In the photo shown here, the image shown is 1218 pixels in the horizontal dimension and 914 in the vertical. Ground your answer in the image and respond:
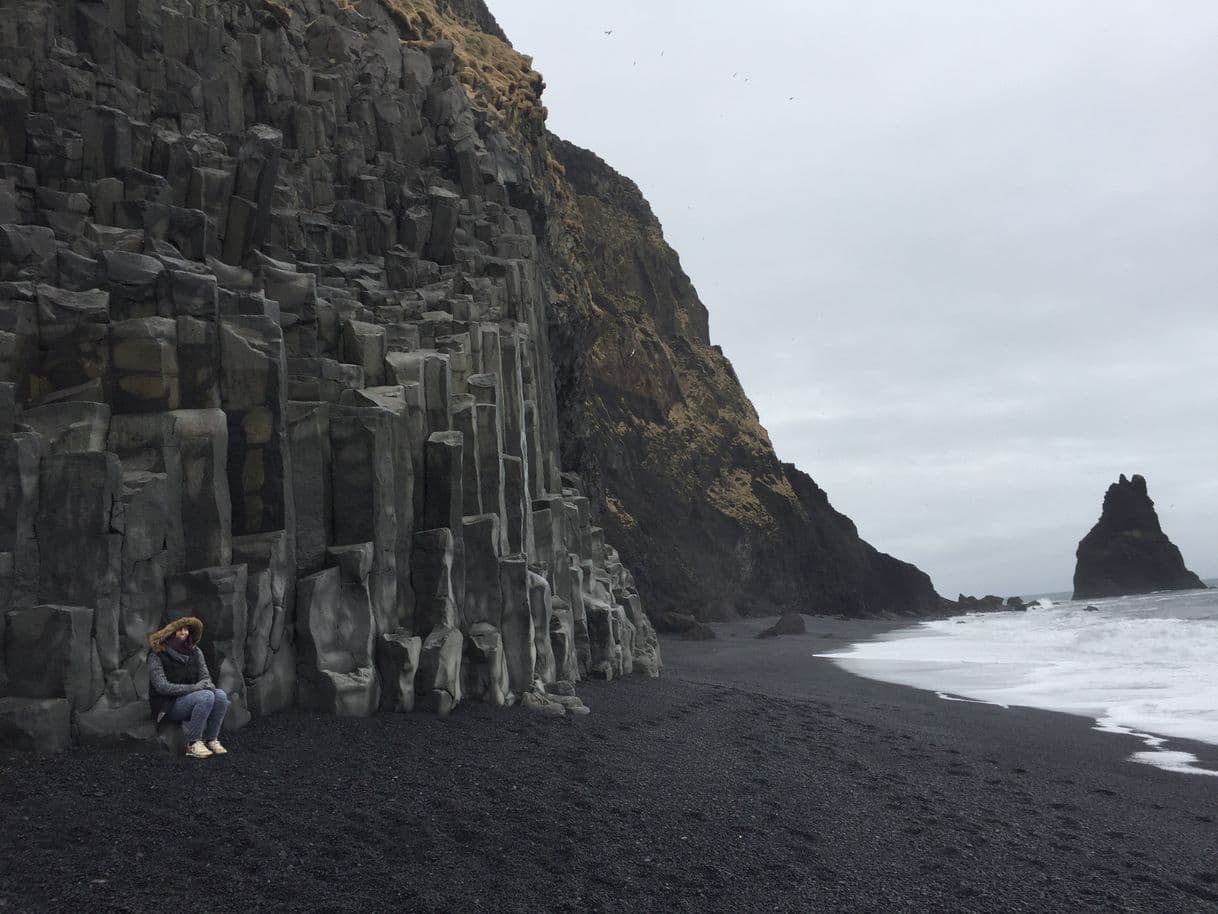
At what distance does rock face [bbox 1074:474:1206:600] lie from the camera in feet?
346

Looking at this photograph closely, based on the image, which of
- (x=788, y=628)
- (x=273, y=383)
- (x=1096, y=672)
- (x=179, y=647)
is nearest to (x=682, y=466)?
(x=788, y=628)

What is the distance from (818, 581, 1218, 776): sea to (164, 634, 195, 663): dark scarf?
43.2 ft

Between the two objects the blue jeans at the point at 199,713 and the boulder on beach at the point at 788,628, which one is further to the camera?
the boulder on beach at the point at 788,628

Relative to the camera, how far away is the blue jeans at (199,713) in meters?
9.33

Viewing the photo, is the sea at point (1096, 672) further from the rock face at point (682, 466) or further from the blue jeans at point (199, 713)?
the rock face at point (682, 466)

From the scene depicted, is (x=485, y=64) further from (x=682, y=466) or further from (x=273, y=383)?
(x=682, y=466)

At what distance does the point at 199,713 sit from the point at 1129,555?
379 ft

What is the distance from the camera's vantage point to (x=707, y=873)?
7871 millimetres

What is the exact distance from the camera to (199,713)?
9.38 m

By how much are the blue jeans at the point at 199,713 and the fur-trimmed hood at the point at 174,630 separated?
0.59 m

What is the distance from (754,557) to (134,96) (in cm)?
5305

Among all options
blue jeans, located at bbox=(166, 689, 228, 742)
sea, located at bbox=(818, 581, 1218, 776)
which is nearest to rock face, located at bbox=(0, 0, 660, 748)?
blue jeans, located at bbox=(166, 689, 228, 742)

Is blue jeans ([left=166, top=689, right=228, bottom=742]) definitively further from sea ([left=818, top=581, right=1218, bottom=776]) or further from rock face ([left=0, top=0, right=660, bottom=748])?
sea ([left=818, top=581, right=1218, bottom=776])

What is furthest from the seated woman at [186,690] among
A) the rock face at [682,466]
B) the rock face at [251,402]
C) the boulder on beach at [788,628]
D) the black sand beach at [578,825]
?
the rock face at [682,466]
